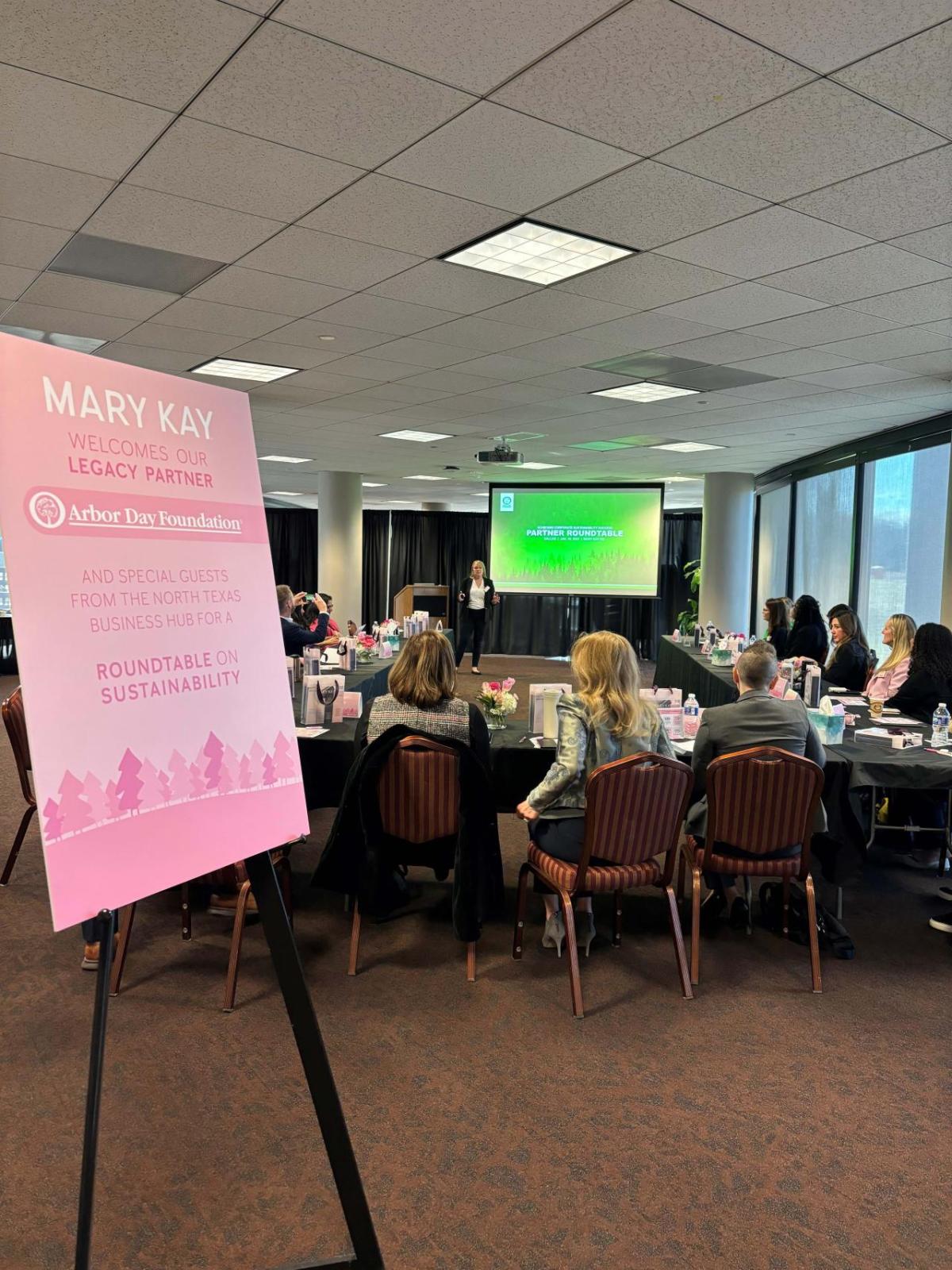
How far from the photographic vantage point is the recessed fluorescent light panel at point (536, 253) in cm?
353

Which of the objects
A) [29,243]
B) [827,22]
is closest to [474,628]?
[29,243]

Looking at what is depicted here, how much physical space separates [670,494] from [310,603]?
32.2 ft

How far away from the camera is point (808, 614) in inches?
293

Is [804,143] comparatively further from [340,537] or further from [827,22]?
[340,537]

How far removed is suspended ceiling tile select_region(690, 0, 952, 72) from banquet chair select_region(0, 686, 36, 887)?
10.6ft

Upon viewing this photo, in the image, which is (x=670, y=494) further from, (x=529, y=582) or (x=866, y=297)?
(x=866, y=297)

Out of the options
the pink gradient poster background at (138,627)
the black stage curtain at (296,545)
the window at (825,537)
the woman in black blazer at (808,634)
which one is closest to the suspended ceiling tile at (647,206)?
the pink gradient poster background at (138,627)

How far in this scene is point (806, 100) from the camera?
7.91 ft

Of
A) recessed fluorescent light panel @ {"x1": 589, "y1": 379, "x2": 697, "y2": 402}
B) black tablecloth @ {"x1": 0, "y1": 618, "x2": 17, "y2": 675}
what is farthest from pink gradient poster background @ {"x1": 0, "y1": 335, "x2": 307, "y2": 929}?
black tablecloth @ {"x1": 0, "y1": 618, "x2": 17, "y2": 675}

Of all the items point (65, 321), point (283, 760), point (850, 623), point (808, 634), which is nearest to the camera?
point (283, 760)

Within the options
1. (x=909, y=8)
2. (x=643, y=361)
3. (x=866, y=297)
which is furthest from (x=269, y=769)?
(x=643, y=361)

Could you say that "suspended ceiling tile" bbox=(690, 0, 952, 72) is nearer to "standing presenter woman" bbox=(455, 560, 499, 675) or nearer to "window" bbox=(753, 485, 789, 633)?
"standing presenter woman" bbox=(455, 560, 499, 675)

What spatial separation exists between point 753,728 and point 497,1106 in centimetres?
172

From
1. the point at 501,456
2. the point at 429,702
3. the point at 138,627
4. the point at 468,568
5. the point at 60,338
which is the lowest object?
the point at 429,702
